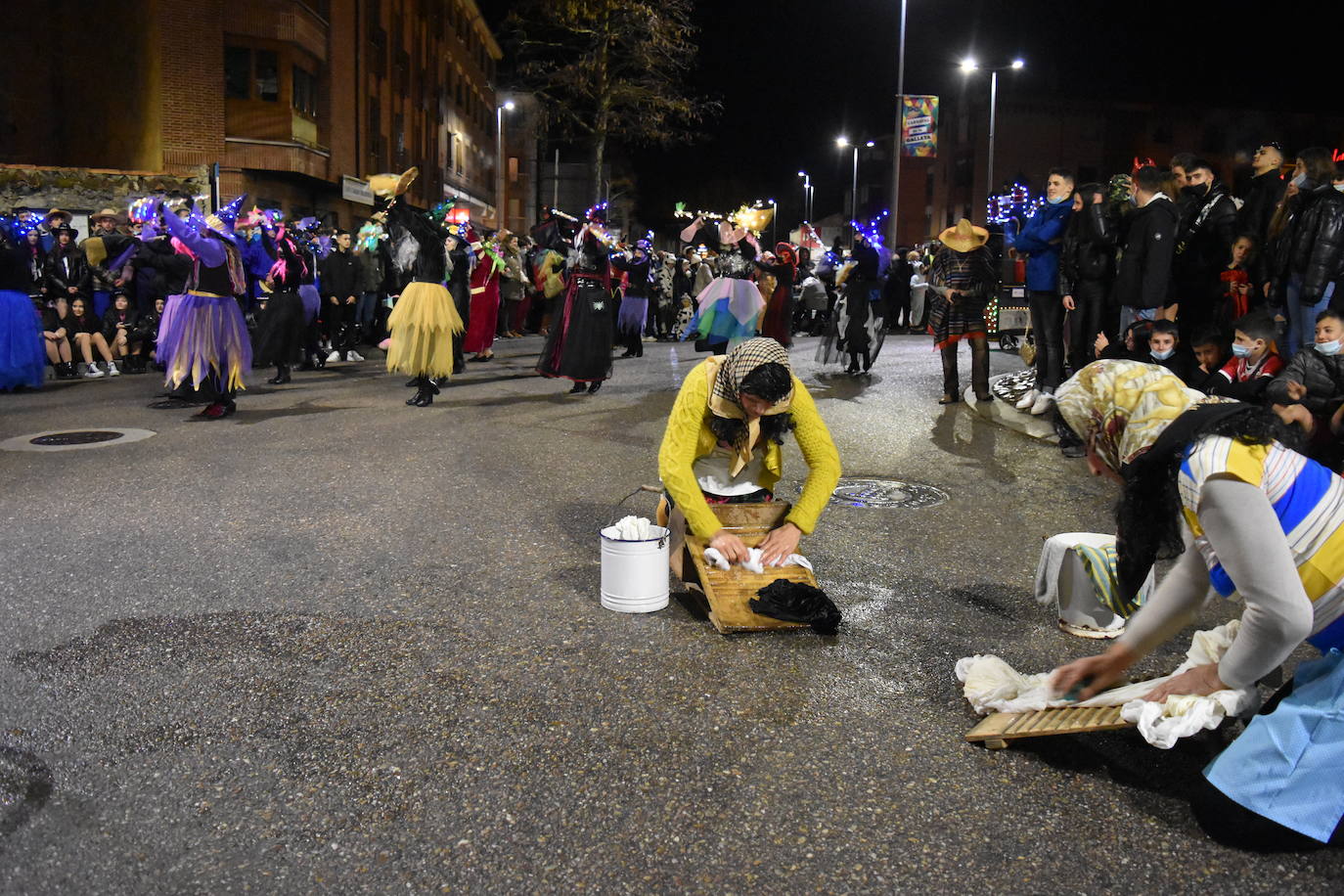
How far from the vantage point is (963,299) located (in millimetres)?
12609

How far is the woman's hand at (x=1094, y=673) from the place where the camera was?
3.41 metres

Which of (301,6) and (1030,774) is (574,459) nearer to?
(1030,774)

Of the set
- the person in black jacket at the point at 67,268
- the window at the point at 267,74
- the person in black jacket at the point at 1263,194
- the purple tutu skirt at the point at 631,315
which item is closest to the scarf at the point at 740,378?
the person in black jacket at the point at 1263,194

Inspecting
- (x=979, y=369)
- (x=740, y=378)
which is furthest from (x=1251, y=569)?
(x=979, y=369)

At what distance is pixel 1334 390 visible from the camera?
6867 mm

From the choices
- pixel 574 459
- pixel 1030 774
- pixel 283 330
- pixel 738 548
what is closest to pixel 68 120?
pixel 283 330

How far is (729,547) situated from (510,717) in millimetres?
1441

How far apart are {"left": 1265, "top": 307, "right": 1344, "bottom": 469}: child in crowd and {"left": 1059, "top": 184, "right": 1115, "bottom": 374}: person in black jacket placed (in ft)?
10.5

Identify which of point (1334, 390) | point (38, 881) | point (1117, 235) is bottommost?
point (38, 881)

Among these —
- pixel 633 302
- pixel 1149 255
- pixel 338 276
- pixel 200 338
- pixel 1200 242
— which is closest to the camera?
pixel 1149 255

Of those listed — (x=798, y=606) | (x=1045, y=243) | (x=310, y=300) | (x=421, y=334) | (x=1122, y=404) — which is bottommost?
(x=798, y=606)

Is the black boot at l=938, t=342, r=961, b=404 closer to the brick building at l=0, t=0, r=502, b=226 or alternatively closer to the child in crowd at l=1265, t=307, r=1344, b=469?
the child in crowd at l=1265, t=307, r=1344, b=469

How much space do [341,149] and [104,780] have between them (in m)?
32.3

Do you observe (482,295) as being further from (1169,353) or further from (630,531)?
(630,531)
